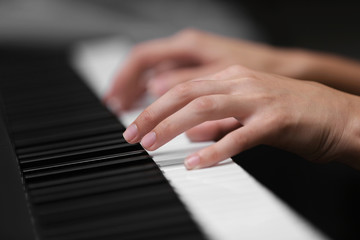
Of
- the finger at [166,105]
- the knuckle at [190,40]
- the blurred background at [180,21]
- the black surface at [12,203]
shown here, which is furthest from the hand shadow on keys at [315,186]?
the black surface at [12,203]

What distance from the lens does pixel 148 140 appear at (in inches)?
28.9

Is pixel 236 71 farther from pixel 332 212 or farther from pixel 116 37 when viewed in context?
pixel 116 37

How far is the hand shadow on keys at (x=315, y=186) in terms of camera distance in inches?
57.7

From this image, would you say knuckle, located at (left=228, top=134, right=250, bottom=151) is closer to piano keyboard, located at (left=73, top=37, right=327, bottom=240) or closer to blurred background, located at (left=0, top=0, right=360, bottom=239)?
piano keyboard, located at (left=73, top=37, right=327, bottom=240)

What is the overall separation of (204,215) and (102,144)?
12.0 inches

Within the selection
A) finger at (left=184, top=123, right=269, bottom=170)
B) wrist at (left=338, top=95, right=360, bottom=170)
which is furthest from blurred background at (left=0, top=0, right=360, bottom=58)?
finger at (left=184, top=123, right=269, bottom=170)

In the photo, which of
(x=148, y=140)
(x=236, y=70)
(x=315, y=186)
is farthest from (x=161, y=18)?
(x=148, y=140)

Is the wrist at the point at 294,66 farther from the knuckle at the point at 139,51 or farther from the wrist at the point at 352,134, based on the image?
the wrist at the point at 352,134

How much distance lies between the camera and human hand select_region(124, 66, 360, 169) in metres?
0.72

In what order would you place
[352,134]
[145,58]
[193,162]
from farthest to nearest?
[145,58] → [352,134] → [193,162]

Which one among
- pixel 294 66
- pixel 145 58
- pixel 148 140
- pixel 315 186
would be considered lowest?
pixel 315 186

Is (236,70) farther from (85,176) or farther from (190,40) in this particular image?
(190,40)

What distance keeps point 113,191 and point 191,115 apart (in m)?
0.16

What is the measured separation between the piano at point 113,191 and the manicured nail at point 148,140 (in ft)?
0.06
